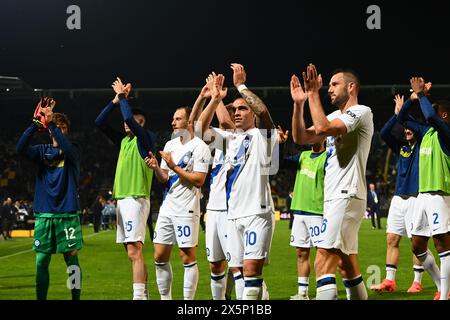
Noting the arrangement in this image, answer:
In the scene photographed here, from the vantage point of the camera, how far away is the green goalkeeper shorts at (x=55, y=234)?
7.22 m

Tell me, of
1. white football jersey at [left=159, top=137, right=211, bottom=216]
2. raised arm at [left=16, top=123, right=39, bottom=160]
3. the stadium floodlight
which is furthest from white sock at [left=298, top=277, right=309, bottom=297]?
the stadium floodlight

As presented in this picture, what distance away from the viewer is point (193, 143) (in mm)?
7461

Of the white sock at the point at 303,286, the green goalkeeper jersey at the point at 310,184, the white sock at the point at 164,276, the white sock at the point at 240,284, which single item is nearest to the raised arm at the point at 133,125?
the white sock at the point at 164,276

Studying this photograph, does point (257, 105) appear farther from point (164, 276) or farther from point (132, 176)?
point (164, 276)

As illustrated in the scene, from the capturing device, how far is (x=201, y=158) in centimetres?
727

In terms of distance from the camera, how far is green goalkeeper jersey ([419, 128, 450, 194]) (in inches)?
298

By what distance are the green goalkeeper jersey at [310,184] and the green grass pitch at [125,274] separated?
1.16 m

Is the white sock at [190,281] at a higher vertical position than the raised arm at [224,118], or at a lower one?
lower

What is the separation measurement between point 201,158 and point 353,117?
2.13m
